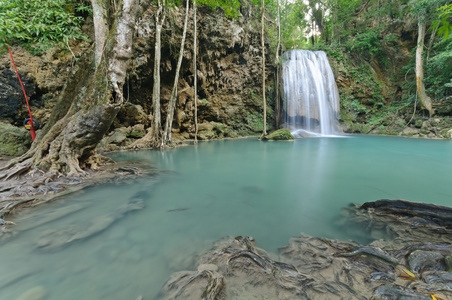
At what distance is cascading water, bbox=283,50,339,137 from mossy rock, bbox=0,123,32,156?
1441 centimetres

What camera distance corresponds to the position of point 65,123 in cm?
391

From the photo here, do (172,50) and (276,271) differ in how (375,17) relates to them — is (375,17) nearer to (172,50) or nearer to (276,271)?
(172,50)

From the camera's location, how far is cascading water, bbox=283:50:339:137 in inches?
581

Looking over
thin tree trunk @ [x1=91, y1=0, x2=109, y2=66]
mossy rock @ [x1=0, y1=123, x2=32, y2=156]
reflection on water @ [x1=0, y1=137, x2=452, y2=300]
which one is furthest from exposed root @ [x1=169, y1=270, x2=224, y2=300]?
mossy rock @ [x1=0, y1=123, x2=32, y2=156]

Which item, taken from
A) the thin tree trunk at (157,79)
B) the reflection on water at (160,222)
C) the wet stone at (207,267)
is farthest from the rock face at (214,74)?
the wet stone at (207,267)

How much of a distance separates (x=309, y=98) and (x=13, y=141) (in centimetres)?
1612

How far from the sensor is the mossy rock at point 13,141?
433 centimetres

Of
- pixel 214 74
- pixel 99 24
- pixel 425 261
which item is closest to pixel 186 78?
pixel 214 74

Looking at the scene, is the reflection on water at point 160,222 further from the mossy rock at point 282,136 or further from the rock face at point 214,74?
the rock face at point 214,74

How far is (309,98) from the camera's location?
583 inches

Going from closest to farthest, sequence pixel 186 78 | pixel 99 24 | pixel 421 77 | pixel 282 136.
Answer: pixel 99 24, pixel 282 136, pixel 421 77, pixel 186 78

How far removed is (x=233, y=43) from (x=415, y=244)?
1395 centimetres

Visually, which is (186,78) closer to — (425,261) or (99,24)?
(99,24)

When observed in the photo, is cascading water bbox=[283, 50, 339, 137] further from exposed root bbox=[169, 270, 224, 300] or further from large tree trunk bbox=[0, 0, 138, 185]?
exposed root bbox=[169, 270, 224, 300]
